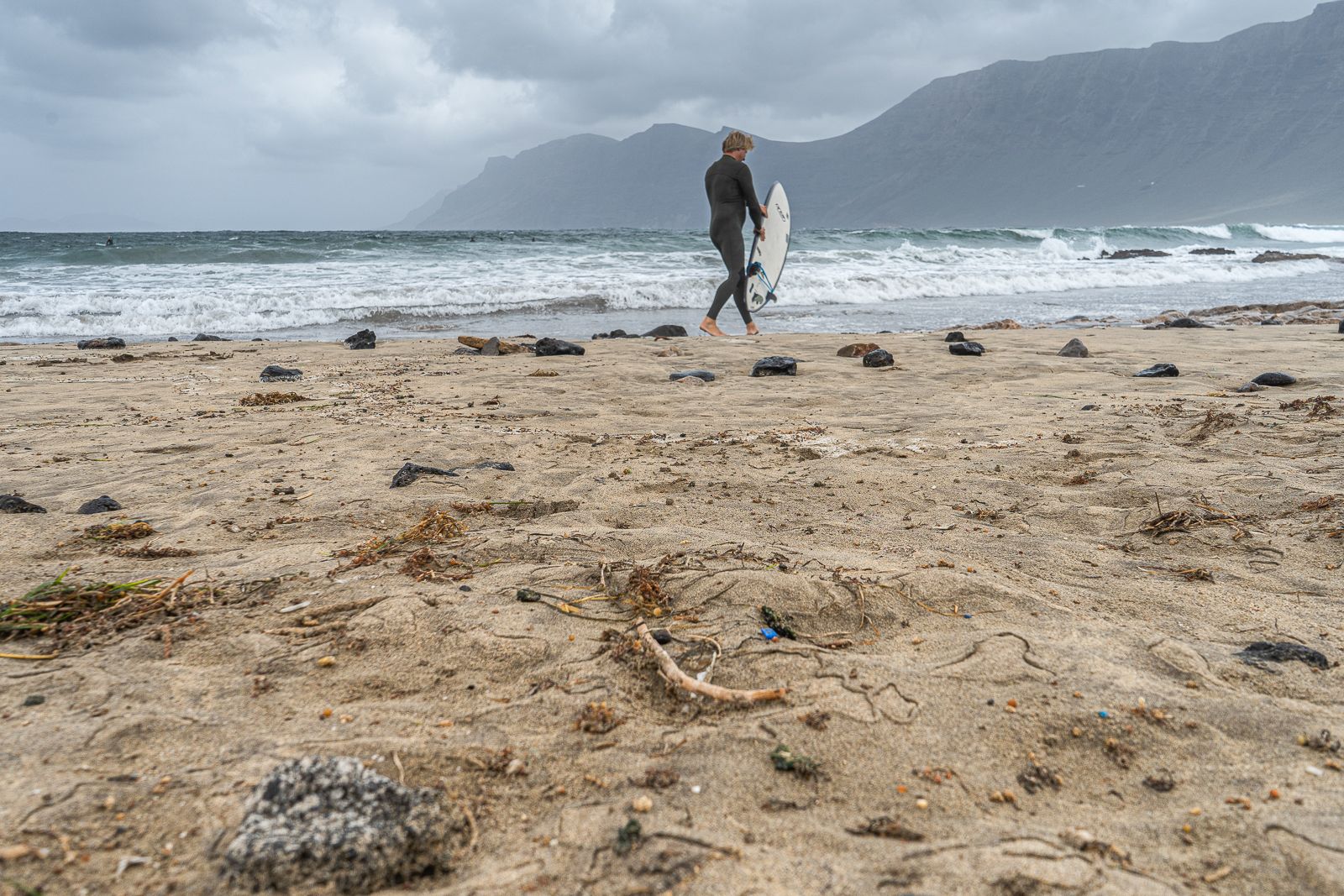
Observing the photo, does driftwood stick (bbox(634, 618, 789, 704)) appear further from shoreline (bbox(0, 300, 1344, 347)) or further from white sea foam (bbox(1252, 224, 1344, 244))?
white sea foam (bbox(1252, 224, 1344, 244))

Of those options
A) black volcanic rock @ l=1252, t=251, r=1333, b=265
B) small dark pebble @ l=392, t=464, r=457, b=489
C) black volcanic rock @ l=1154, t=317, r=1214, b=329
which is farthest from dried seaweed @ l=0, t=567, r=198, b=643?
black volcanic rock @ l=1252, t=251, r=1333, b=265

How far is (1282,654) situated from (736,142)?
7309 mm

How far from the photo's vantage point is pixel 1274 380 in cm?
471

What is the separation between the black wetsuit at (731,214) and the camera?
8.21m

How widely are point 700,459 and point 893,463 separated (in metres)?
0.84

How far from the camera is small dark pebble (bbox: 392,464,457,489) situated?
2.95m

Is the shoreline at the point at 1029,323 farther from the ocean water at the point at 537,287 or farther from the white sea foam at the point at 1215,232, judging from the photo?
the white sea foam at the point at 1215,232

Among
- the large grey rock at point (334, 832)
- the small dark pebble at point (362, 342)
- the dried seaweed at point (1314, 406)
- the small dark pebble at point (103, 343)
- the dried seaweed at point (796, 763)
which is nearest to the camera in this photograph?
the large grey rock at point (334, 832)

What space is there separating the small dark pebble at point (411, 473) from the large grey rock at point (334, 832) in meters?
1.86

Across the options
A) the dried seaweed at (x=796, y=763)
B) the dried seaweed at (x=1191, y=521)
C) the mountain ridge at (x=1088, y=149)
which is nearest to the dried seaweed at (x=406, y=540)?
the dried seaweed at (x=796, y=763)

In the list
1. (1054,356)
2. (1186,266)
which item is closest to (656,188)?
(1186,266)

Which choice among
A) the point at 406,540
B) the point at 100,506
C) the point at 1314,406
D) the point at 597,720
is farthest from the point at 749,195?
the point at 597,720

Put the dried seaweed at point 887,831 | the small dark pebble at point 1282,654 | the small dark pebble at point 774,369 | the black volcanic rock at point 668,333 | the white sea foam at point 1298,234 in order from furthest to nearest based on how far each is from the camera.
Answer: the white sea foam at point 1298,234, the black volcanic rock at point 668,333, the small dark pebble at point 774,369, the small dark pebble at point 1282,654, the dried seaweed at point 887,831

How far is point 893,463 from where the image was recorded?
3.32 m
